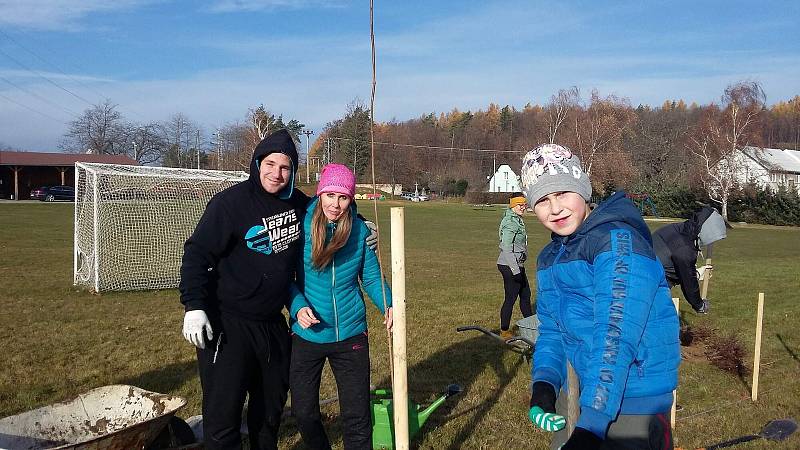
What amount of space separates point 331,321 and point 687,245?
3693 millimetres

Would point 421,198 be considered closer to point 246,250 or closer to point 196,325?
point 246,250

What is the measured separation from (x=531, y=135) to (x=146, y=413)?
8479cm

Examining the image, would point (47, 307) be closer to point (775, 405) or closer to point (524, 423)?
point (524, 423)

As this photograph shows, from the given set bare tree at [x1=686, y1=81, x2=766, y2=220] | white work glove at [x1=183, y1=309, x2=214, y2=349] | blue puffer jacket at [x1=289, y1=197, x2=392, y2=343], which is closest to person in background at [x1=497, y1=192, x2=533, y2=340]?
blue puffer jacket at [x1=289, y1=197, x2=392, y2=343]

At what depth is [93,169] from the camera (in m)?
12.7

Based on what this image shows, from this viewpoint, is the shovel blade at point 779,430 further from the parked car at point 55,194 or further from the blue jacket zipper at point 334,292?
the parked car at point 55,194

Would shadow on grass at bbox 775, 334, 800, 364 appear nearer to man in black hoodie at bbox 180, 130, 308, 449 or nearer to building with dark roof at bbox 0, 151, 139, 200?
man in black hoodie at bbox 180, 130, 308, 449

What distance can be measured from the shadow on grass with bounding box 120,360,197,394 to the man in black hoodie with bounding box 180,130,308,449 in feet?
10.2

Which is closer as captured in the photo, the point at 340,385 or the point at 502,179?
the point at 340,385

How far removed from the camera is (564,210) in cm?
→ 234

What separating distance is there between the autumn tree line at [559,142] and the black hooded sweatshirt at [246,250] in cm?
2962

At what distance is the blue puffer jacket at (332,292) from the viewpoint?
375 centimetres

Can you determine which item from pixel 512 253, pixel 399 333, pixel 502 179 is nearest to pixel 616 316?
pixel 399 333

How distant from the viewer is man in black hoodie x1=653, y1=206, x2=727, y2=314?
5797 millimetres
